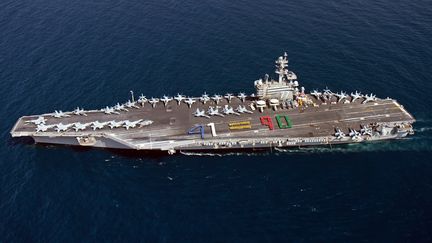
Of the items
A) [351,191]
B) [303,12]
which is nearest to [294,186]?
[351,191]

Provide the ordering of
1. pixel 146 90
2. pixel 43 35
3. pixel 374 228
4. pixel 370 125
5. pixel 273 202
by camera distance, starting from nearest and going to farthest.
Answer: pixel 374 228
pixel 273 202
pixel 370 125
pixel 146 90
pixel 43 35

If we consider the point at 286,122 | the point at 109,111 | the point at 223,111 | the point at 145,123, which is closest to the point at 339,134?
the point at 286,122

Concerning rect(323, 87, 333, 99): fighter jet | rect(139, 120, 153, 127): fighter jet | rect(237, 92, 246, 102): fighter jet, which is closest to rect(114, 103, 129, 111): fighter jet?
rect(139, 120, 153, 127): fighter jet

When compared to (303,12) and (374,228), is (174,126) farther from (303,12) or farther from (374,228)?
(303,12)

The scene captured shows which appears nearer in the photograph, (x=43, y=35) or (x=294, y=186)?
(x=294, y=186)

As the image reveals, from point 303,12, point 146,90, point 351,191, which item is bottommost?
point 351,191

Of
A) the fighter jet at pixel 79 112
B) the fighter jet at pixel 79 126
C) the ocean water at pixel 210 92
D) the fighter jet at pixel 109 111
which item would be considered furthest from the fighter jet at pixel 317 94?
the fighter jet at pixel 79 112

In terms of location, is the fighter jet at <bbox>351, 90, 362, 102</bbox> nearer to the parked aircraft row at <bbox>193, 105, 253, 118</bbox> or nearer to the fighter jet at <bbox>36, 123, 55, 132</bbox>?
the parked aircraft row at <bbox>193, 105, 253, 118</bbox>
